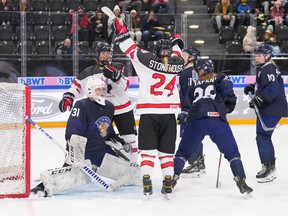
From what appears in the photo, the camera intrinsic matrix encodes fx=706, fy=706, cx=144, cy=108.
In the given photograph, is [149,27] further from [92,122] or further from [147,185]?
[147,185]

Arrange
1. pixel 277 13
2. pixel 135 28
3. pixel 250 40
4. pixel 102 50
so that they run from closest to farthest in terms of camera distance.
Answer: pixel 102 50 → pixel 135 28 → pixel 250 40 → pixel 277 13

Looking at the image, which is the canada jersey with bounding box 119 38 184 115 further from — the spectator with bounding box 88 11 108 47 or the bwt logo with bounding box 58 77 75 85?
the spectator with bounding box 88 11 108 47

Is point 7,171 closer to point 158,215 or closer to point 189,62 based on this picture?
point 158,215

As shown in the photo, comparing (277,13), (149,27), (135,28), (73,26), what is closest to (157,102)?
(73,26)

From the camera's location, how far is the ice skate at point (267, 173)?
5832 mm

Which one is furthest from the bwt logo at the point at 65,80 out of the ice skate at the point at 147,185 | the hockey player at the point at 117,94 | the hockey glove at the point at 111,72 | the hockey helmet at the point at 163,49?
the ice skate at the point at 147,185

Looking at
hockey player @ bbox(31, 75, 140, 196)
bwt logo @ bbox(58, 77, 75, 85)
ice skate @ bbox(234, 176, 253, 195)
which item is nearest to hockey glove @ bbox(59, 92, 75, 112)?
hockey player @ bbox(31, 75, 140, 196)

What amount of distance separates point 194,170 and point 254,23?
5.37 meters

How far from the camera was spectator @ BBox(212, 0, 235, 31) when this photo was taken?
1169 cm

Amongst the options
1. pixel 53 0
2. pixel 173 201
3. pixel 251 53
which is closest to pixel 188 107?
pixel 173 201

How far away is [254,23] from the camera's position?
10977 mm

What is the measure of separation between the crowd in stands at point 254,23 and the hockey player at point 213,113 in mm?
5511

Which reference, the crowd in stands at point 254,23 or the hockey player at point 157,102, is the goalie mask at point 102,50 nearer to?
the hockey player at point 157,102

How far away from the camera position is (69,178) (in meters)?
5.20
